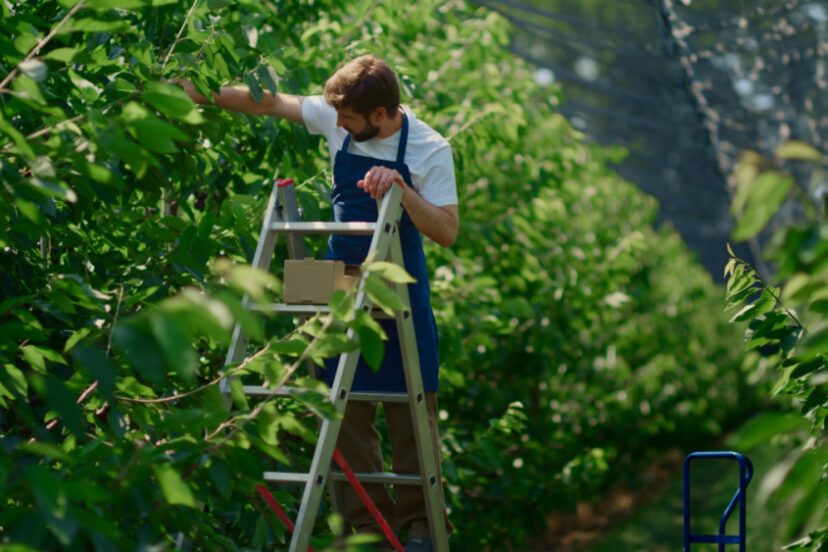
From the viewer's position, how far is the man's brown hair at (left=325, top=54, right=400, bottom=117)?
2748 millimetres

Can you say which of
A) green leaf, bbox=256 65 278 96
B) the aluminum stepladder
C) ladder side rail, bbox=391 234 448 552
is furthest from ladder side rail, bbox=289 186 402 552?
green leaf, bbox=256 65 278 96

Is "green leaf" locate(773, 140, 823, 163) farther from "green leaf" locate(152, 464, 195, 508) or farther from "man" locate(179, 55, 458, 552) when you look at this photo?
"man" locate(179, 55, 458, 552)

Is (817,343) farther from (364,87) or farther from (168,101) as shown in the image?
(364,87)

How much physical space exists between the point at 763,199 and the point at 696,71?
5.82 m

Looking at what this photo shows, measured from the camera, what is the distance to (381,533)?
3.11 m

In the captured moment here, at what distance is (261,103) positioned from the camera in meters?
3.03

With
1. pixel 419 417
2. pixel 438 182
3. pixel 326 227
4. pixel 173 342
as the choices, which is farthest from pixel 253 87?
pixel 173 342

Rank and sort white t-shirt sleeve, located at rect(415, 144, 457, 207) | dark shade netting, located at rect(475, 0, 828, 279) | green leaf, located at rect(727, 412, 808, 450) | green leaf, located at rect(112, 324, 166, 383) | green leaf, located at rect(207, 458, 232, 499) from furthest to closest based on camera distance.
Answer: dark shade netting, located at rect(475, 0, 828, 279)
white t-shirt sleeve, located at rect(415, 144, 457, 207)
green leaf, located at rect(207, 458, 232, 499)
green leaf, located at rect(112, 324, 166, 383)
green leaf, located at rect(727, 412, 808, 450)

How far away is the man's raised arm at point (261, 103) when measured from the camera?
9.95 ft

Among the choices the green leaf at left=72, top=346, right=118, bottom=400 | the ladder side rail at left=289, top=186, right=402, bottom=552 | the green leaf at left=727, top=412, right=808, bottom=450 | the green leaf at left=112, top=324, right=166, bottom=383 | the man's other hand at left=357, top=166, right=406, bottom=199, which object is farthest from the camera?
the man's other hand at left=357, top=166, right=406, bottom=199

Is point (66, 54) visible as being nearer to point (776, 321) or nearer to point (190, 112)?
point (190, 112)

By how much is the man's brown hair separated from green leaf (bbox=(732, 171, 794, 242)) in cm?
159

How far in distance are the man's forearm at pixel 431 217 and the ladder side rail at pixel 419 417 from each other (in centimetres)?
10

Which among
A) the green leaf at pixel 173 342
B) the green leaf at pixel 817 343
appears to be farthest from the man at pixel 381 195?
the green leaf at pixel 817 343
